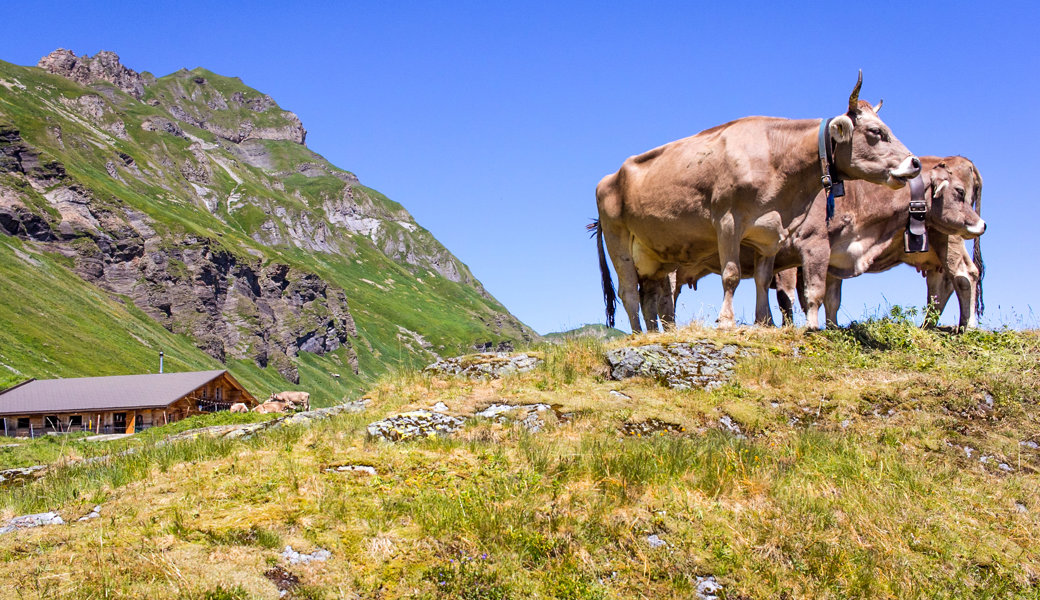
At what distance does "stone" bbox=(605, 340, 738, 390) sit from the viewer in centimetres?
1095

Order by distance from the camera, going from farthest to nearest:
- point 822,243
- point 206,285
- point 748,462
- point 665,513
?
point 206,285 < point 822,243 < point 748,462 < point 665,513

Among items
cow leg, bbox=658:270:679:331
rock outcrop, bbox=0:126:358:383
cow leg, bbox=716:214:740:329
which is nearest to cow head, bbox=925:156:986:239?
cow leg, bbox=716:214:740:329

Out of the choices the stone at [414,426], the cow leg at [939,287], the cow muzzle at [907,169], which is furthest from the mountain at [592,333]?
the cow leg at [939,287]

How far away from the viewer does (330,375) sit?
18638cm

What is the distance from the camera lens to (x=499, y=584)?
527 cm

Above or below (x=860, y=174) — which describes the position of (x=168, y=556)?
below

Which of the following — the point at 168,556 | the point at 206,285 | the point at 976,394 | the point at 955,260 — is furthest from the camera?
the point at 206,285

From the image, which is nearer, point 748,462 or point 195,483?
point 195,483

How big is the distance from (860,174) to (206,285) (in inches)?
6800

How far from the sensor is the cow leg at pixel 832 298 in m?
15.0

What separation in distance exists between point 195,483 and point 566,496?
349cm

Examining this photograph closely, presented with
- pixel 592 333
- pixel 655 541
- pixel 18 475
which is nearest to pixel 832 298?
pixel 592 333

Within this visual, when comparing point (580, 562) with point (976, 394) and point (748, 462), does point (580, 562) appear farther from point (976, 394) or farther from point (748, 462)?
point (976, 394)

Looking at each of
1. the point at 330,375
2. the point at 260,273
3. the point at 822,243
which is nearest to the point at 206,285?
the point at 260,273
